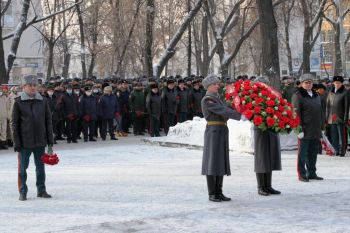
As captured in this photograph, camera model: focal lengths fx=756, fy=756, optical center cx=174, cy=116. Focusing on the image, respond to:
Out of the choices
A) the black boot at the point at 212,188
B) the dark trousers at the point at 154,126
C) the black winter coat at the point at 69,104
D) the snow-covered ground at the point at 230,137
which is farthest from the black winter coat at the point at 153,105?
the black boot at the point at 212,188

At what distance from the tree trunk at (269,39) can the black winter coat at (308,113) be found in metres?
9.04

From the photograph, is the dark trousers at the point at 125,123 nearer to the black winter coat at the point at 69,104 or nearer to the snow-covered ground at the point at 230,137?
the black winter coat at the point at 69,104

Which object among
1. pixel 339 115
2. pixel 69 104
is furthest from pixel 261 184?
pixel 69 104

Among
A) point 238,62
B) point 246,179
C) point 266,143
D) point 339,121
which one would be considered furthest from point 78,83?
point 238,62

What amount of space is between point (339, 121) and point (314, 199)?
7406 mm

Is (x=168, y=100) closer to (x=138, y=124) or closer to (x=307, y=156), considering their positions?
(x=138, y=124)

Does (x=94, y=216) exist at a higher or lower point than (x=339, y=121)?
lower

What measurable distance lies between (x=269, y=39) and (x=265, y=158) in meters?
11.2

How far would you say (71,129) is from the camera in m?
24.6

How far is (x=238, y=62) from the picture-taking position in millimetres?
73000

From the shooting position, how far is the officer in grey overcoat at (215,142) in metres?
11.9

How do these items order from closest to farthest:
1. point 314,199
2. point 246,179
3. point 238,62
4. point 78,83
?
point 314,199
point 246,179
point 78,83
point 238,62

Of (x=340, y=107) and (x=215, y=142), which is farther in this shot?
(x=340, y=107)

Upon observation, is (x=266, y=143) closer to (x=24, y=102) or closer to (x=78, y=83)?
(x=24, y=102)
